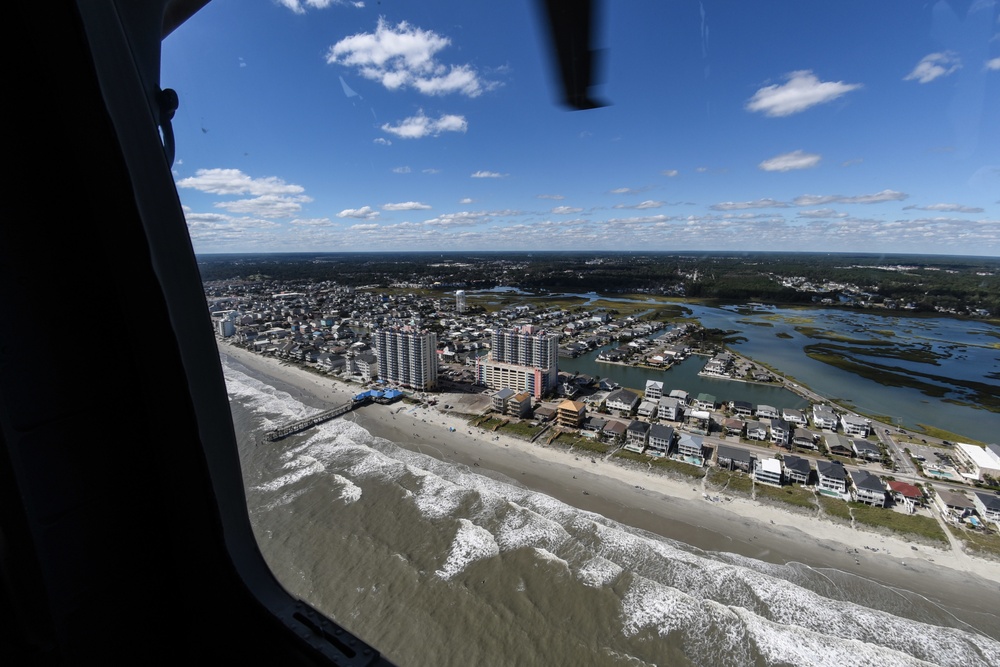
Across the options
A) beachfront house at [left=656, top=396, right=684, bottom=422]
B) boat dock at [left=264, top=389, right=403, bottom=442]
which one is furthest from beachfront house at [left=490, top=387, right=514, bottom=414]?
beachfront house at [left=656, top=396, right=684, bottom=422]

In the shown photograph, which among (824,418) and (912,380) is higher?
(824,418)

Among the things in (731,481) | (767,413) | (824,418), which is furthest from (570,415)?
(824,418)

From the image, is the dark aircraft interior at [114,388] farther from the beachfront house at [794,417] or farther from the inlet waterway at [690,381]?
the inlet waterway at [690,381]

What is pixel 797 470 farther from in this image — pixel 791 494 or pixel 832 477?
pixel 791 494

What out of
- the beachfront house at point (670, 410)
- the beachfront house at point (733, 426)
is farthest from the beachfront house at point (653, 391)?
the beachfront house at point (733, 426)

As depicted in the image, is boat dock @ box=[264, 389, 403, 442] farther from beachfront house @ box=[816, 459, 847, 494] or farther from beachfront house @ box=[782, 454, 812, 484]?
beachfront house @ box=[816, 459, 847, 494]

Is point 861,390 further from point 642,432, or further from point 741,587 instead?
point 741,587
